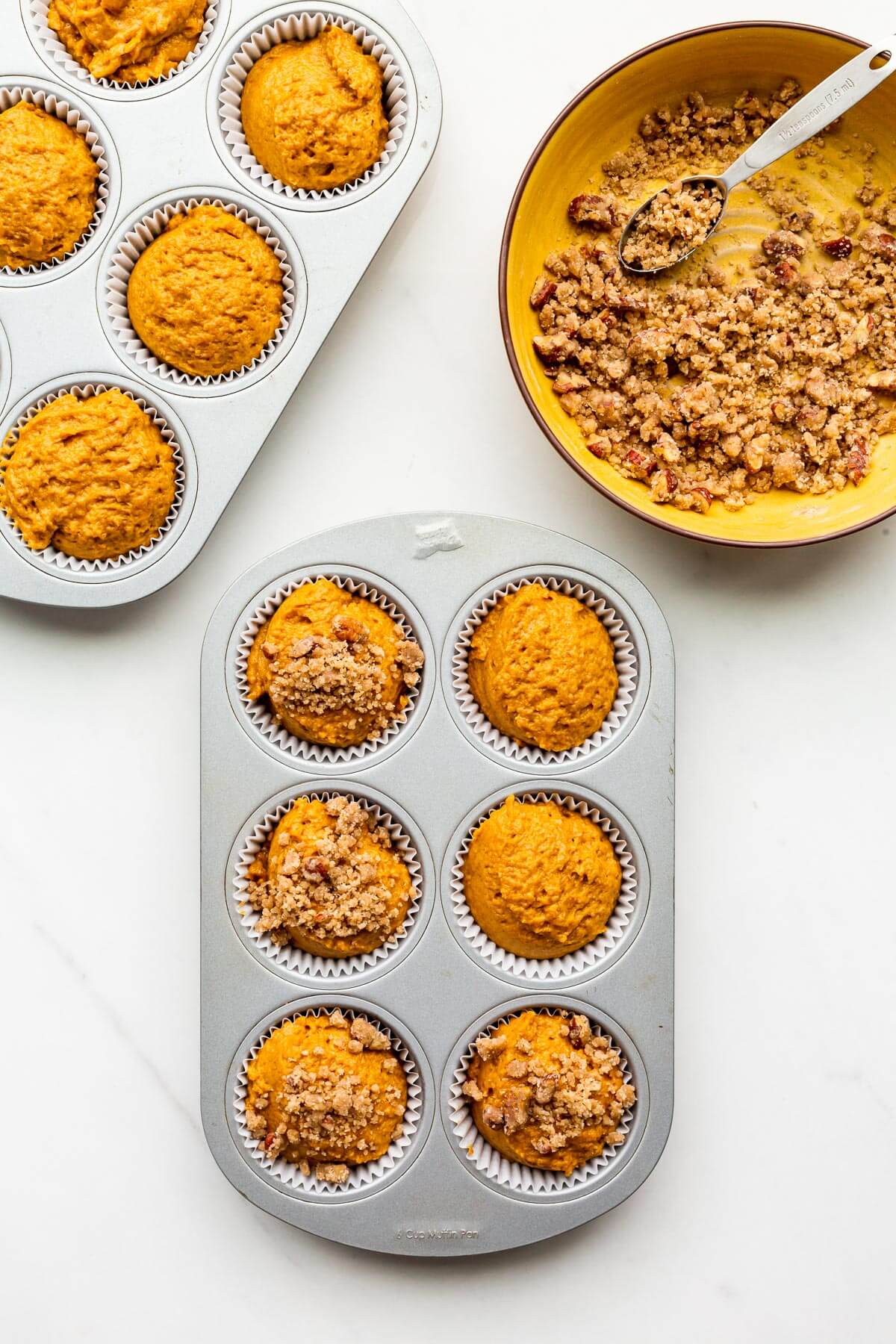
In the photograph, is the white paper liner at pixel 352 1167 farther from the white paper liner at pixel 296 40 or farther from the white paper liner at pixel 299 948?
the white paper liner at pixel 296 40

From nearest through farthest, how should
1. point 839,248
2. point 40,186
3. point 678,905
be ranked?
point 40,186 → point 839,248 → point 678,905

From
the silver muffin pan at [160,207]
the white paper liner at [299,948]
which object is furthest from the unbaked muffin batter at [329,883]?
the silver muffin pan at [160,207]

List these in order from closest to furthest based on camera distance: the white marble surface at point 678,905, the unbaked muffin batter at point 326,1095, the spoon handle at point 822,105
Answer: the spoon handle at point 822,105, the unbaked muffin batter at point 326,1095, the white marble surface at point 678,905

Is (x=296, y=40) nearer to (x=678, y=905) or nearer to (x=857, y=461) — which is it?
(x=857, y=461)

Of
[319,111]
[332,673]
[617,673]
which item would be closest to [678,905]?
[617,673]

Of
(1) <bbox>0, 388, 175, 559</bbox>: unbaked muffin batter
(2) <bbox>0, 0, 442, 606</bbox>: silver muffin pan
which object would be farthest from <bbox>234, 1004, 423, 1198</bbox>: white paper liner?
(1) <bbox>0, 388, 175, 559</bbox>: unbaked muffin batter

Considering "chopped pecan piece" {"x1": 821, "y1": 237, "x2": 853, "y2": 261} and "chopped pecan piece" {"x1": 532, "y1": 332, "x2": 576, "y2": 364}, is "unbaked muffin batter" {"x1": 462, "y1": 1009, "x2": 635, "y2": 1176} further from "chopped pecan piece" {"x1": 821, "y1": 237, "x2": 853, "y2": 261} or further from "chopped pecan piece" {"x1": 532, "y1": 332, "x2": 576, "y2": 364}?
"chopped pecan piece" {"x1": 821, "y1": 237, "x2": 853, "y2": 261}

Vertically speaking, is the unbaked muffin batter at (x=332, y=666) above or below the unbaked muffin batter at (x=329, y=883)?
above
